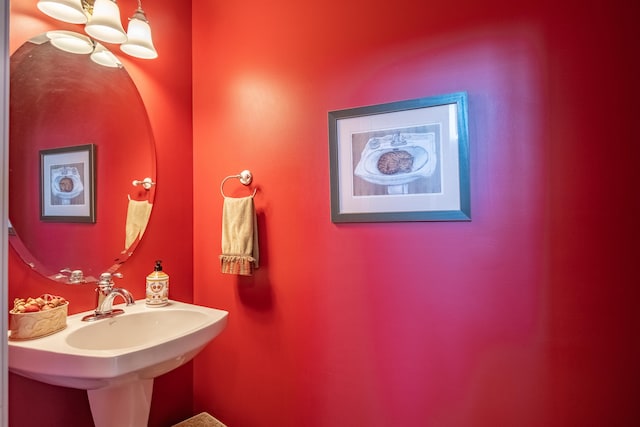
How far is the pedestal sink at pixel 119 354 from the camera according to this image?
97 centimetres

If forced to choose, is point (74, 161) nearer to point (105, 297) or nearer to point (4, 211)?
point (105, 297)

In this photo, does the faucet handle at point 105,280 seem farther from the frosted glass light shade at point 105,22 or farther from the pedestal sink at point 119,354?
the frosted glass light shade at point 105,22

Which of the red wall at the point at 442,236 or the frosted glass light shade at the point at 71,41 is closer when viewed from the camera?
the red wall at the point at 442,236

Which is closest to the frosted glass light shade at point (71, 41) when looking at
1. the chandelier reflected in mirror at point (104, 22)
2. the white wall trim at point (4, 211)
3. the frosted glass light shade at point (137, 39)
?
the chandelier reflected in mirror at point (104, 22)

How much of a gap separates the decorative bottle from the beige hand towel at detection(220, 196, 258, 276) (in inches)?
11.3

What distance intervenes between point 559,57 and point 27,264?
2.07 m

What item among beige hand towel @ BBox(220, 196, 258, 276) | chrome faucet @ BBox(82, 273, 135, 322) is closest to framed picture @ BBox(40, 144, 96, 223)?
chrome faucet @ BBox(82, 273, 135, 322)

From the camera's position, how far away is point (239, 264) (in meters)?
1.57

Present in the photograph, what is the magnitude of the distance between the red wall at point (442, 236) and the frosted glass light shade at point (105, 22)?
0.54 m

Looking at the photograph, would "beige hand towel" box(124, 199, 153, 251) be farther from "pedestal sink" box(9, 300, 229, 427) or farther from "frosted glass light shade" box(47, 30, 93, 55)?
"frosted glass light shade" box(47, 30, 93, 55)

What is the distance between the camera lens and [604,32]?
1.10m

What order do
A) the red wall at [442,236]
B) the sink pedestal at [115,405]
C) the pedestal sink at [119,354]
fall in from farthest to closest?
1. the sink pedestal at [115,405]
2. the red wall at [442,236]
3. the pedestal sink at [119,354]

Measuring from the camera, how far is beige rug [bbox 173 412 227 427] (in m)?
1.76

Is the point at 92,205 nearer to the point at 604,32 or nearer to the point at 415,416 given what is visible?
the point at 415,416
